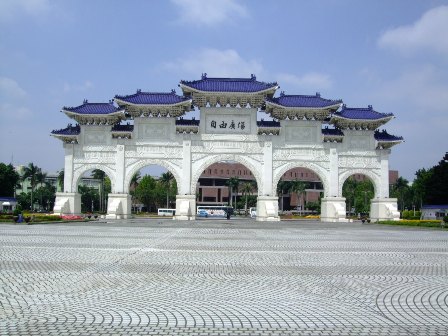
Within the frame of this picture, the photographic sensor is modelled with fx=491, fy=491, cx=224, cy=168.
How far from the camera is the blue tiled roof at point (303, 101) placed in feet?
136

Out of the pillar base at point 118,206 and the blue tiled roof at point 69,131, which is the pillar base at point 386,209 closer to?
the pillar base at point 118,206

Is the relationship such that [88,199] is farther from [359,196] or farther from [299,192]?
[359,196]

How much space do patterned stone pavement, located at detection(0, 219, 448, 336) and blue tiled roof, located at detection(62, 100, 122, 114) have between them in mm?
29405

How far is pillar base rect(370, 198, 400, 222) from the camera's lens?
137 feet

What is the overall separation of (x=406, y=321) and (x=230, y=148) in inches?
1385

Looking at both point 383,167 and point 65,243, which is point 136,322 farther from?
point 383,167

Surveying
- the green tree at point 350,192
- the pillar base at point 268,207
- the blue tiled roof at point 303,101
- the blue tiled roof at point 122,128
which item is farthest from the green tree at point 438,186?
the blue tiled roof at point 122,128

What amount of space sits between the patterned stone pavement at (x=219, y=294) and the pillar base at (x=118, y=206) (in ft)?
90.4

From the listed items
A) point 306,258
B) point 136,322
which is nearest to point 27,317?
point 136,322

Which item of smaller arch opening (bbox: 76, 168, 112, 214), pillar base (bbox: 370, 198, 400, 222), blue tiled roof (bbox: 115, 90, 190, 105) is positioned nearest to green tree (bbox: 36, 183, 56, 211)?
smaller arch opening (bbox: 76, 168, 112, 214)

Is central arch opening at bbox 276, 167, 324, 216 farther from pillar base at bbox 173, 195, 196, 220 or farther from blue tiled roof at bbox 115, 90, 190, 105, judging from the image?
blue tiled roof at bbox 115, 90, 190, 105

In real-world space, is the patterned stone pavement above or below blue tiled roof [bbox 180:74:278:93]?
below

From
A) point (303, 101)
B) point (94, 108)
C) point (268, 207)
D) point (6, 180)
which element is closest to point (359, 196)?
point (303, 101)

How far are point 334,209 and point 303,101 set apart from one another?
961 centimetres
